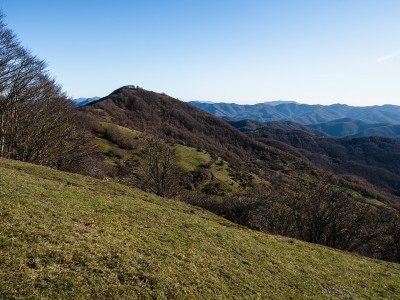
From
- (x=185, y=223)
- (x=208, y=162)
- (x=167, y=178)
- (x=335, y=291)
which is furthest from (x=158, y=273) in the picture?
(x=208, y=162)

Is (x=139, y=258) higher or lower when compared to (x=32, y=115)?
lower

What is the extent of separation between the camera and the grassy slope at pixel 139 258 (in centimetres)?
1254

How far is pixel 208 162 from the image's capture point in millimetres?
132750

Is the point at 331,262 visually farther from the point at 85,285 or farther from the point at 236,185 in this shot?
the point at 236,185

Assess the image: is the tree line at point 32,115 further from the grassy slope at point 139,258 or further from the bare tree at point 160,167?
the grassy slope at point 139,258

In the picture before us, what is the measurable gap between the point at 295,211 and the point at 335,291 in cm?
3617

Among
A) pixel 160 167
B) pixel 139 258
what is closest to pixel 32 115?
pixel 160 167

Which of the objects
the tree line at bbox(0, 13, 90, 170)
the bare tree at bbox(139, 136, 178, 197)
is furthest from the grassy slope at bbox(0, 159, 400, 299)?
the bare tree at bbox(139, 136, 178, 197)

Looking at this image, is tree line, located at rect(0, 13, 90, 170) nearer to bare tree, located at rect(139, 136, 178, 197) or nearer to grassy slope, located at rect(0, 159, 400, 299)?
bare tree, located at rect(139, 136, 178, 197)

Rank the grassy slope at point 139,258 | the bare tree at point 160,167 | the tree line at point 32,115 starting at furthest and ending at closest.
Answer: the bare tree at point 160,167
the tree line at point 32,115
the grassy slope at point 139,258

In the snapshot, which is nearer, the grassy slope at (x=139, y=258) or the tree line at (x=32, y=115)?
the grassy slope at (x=139, y=258)

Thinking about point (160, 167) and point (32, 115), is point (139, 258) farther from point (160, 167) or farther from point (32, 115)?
point (160, 167)

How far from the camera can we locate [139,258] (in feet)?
50.9

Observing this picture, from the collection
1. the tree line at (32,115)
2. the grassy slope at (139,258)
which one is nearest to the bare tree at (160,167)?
the tree line at (32,115)
